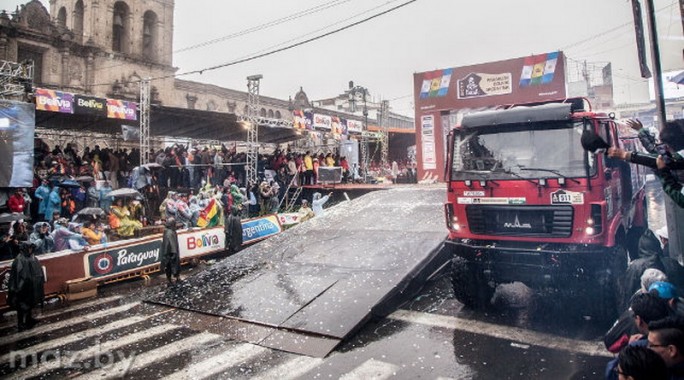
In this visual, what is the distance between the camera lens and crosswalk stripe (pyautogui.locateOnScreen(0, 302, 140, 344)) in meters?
7.13

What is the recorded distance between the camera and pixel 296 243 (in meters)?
10.5

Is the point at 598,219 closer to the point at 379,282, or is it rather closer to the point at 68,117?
the point at 379,282

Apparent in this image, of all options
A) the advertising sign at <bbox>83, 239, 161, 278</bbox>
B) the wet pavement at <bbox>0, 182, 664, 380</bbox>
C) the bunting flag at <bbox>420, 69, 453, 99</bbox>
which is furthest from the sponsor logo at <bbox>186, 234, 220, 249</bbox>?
the bunting flag at <bbox>420, 69, 453, 99</bbox>

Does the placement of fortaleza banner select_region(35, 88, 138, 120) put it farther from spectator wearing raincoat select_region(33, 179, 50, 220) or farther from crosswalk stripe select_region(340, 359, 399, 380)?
crosswalk stripe select_region(340, 359, 399, 380)

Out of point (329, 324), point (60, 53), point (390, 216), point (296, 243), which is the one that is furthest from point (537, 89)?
point (60, 53)

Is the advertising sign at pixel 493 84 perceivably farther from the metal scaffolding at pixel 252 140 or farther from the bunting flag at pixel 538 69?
the metal scaffolding at pixel 252 140

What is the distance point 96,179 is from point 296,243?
10.9 metres

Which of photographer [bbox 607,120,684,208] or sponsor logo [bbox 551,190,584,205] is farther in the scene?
sponsor logo [bbox 551,190,584,205]

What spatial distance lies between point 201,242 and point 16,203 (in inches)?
227

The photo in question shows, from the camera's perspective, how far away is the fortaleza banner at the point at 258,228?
15177 millimetres

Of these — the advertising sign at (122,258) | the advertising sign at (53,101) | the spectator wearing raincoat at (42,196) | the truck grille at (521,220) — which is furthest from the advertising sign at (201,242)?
the truck grille at (521,220)

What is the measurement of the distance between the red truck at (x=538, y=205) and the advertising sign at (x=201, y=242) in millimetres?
8994

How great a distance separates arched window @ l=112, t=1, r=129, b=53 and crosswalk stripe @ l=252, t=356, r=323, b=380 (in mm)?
37635

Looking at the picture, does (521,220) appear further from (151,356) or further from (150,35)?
(150,35)
